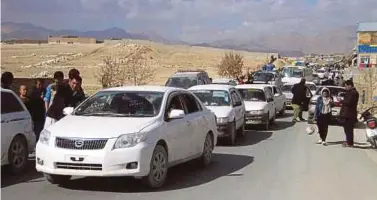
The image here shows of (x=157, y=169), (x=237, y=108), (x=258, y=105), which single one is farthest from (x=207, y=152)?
(x=258, y=105)

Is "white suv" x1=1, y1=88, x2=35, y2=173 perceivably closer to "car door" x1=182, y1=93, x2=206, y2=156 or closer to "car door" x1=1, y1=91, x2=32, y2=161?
"car door" x1=1, y1=91, x2=32, y2=161

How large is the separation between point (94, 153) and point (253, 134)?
417 inches

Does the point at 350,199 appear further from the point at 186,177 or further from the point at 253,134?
the point at 253,134

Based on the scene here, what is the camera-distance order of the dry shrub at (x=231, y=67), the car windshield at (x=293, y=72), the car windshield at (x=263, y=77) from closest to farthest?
the car windshield at (x=263, y=77), the car windshield at (x=293, y=72), the dry shrub at (x=231, y=67)

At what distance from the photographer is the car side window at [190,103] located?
10.7 m

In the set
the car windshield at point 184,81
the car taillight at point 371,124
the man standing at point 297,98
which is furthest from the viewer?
the car windshield at point 184,81

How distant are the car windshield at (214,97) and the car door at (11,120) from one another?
6654mm

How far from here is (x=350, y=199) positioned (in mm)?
8445

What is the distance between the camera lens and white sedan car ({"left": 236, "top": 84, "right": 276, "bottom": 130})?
766 inches

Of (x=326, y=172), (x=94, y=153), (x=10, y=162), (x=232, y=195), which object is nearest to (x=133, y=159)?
(x=94, y=153)

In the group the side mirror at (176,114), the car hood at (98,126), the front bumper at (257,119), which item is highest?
the side mirror at (176,114)

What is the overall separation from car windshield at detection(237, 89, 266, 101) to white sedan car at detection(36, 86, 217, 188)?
1051 centimetres

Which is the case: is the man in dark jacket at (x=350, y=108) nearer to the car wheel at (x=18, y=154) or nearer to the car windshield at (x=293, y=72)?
the car wheel at (x=18, y=154)

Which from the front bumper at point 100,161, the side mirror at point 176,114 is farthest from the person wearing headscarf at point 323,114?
the front bumper at point 100,161
